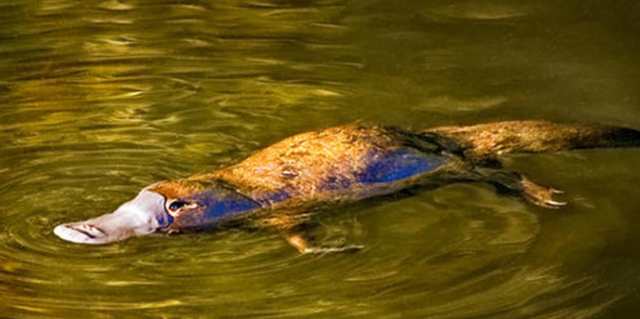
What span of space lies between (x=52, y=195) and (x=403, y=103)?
1.87 metres

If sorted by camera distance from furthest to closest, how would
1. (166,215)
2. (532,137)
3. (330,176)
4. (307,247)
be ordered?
(532,137), (330,176), (166,215), (307,247)

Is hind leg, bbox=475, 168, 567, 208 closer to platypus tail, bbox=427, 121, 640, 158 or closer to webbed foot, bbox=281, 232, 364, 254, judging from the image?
platypus tail, bbox=427, 121, 640, 158

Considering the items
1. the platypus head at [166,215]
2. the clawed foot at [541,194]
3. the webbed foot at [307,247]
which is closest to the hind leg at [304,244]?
the webbed foot at [307,247]

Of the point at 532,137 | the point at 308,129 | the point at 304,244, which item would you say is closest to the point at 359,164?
the point at 304,244

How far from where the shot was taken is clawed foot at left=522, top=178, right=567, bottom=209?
15.3 feet

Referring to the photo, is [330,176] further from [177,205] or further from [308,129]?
[308,129]

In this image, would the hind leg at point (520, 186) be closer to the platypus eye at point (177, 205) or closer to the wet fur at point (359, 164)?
the wet fur at point (359, 164)

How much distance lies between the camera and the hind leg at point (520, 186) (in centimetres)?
468

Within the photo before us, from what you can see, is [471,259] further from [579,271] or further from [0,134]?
[0,134]

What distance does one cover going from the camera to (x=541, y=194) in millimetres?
4723

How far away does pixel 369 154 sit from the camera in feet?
15.6

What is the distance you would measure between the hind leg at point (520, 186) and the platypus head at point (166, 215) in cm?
99

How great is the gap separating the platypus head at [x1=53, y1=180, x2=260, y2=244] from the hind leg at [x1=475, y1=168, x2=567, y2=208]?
0.99 meters

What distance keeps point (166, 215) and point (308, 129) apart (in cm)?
132
